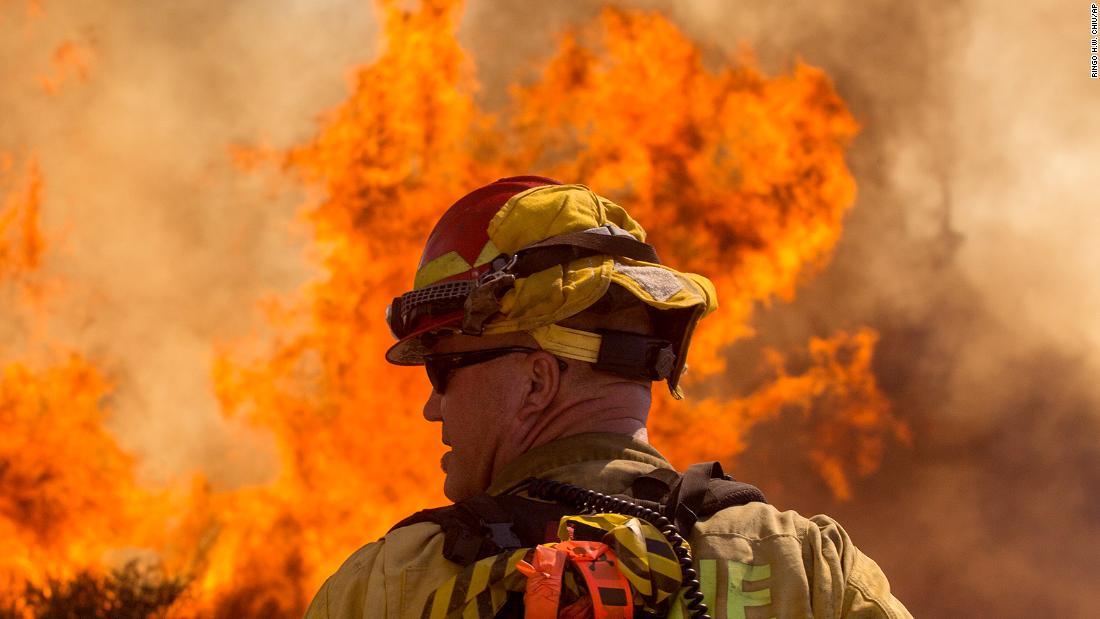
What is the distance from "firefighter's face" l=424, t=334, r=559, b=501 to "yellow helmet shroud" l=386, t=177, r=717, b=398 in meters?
0.08

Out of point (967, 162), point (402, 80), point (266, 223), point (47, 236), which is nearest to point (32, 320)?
point (47, 236)

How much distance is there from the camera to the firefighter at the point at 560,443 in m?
2.97

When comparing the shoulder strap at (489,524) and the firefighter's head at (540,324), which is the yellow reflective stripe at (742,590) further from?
the firefighter's head at (540,324)

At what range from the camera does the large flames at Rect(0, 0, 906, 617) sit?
1489 cm

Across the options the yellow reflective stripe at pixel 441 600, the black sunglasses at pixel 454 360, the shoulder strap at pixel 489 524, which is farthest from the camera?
the black sunglasses at pixel 454 360

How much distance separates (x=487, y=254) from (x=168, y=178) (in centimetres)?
1357

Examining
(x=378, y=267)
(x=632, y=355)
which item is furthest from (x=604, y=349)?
(x=378, y=267)

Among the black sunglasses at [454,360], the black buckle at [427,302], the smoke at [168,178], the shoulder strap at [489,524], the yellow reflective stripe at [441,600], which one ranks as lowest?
the yellow reflective stripe at [441,600]

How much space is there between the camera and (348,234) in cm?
1509

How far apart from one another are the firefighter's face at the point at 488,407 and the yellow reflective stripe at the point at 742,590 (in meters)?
0.92

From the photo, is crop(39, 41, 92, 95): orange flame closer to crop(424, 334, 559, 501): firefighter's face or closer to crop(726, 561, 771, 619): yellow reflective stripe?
crop(424, 334, 559, 501): firefighter's face

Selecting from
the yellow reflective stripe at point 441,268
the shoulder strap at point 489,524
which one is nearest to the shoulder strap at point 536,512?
the shoulder strap at point 489,524

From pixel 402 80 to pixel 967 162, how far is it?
818cm

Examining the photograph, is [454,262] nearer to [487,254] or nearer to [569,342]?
[487,254]
